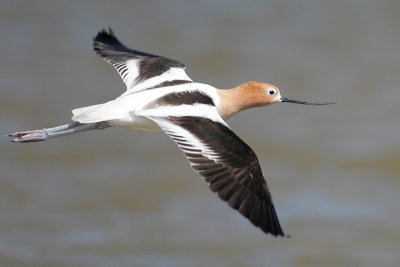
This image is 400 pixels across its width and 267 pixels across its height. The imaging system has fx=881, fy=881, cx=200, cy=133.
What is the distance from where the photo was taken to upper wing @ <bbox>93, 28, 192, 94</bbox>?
7617 mm

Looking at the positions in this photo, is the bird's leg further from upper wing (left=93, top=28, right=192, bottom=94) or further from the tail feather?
the tail feather

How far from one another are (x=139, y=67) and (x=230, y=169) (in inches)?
85.0

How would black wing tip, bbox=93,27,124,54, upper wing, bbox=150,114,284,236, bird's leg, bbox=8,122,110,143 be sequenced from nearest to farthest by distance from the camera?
upper wing, bbox=150,114,284,236 < bird's leg, bbox=8,122,110,143 < black wing tip, bbox=93,27,124,54

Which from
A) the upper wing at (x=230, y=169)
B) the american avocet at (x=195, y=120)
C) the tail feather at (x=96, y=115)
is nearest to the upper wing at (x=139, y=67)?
the american avocet at (x=195, y=120)

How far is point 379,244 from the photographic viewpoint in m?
9.24

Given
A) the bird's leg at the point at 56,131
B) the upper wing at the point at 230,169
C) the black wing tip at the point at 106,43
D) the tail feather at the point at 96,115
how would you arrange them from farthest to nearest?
the black wing tip at the point at 106,43
the bird's leg at the point at 56,131
the tail feather at the point at 96,115
the upper wing at the point at 230,169

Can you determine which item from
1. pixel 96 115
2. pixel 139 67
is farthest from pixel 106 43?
pixel 96 115

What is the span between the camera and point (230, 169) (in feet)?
20.4

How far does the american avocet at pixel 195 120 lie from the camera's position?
6.16 meters

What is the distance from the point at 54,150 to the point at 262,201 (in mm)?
5090

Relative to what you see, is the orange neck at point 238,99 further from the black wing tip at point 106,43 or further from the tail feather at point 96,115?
the black wing tip at point 106,43

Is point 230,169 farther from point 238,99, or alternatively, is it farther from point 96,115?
point 238,99

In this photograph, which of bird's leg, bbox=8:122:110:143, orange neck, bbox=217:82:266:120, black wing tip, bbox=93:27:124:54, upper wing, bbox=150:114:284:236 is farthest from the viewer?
black wing tip, bbox=93:27:124:54

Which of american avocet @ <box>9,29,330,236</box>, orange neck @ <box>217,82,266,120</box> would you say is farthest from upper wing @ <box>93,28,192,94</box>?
orange neck @ <box>217,82,266,120</box>
